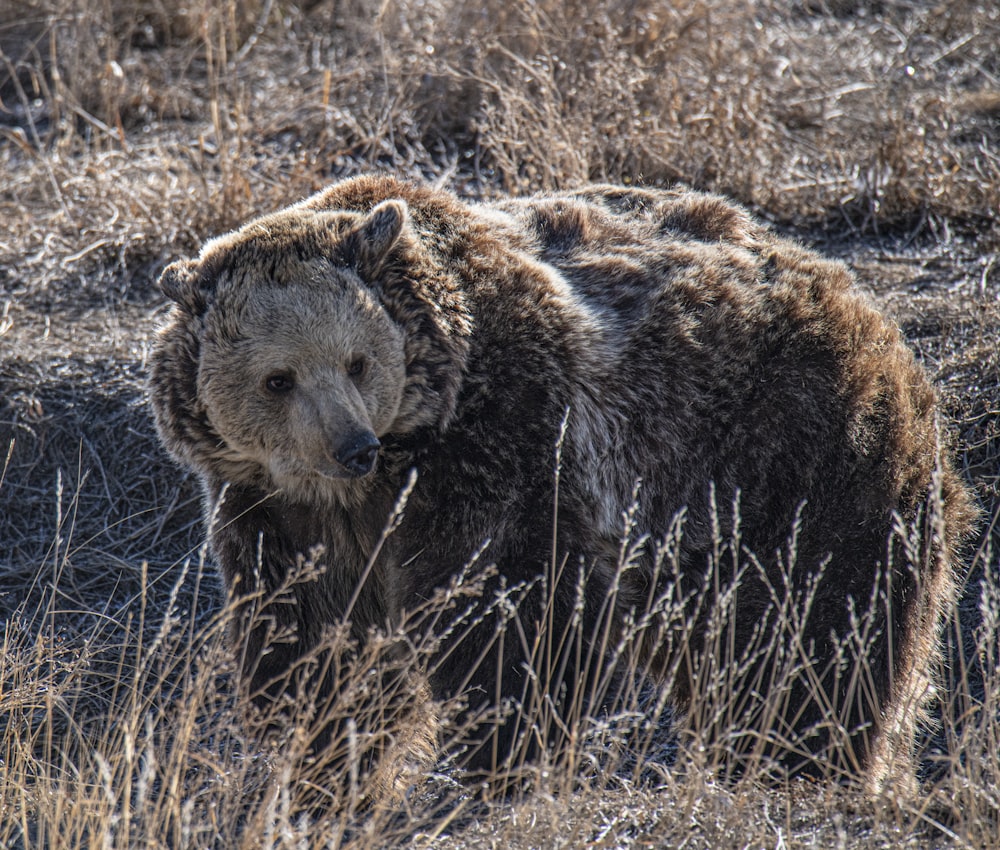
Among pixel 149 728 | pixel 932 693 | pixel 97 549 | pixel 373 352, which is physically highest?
pixel 373 352

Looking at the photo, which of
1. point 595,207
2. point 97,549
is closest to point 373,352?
point 595,207

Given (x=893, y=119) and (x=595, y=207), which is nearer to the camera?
(x=595, y=207)

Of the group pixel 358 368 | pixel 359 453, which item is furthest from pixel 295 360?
pixel 359 453

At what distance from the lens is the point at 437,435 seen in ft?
12.1

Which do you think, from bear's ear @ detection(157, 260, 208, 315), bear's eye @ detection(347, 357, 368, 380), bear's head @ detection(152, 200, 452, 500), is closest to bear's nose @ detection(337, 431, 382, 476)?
bear's head @ detection(152, 200, 452, 500)

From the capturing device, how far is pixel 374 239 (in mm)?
3643

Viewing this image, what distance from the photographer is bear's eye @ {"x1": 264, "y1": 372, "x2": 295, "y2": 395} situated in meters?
3.60

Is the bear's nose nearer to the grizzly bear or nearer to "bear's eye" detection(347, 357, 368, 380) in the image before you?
the grizzly bear

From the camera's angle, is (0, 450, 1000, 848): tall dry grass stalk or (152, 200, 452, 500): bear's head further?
(152, 200, 452, 500): bear's head

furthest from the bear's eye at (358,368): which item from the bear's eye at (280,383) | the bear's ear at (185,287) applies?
the bear's ear at (185,287)

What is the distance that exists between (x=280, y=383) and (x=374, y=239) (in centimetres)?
52

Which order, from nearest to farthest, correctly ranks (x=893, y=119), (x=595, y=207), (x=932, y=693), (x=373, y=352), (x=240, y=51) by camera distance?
(x=373, y=352) < (x=932, y=693) < (x=595, y=207) < (x=893, y=119) < (x=240, y=51)

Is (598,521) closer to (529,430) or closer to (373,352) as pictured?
(529,430)

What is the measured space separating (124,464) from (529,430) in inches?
102
